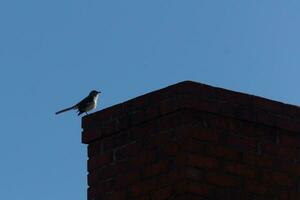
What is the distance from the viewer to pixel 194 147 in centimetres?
617

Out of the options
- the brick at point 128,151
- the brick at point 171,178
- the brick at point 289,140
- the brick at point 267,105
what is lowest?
the brick at point 171,178

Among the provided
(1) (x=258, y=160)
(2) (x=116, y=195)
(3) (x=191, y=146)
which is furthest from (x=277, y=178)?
(2) (x=116, y=195)

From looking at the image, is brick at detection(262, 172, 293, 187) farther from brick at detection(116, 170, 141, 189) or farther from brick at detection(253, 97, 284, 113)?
Answer: brick at detection(116, 170, 141, 189)

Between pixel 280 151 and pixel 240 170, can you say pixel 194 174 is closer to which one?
pixel 240 170

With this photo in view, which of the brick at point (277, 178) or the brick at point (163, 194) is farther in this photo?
the brick at point (277, 178)

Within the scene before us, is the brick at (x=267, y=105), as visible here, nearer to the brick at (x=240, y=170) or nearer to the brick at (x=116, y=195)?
the brick at (x=240, y=170)

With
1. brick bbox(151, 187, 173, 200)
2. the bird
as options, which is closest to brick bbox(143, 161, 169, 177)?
brick bbox(151, 187, 173, 200)

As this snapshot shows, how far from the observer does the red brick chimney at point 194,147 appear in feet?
20.1

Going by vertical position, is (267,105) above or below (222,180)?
above

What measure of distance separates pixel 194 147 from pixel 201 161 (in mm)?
91

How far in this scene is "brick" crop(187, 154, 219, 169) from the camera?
20.0ft

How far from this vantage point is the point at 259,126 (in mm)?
6547

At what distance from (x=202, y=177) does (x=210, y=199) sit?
5.1 inches

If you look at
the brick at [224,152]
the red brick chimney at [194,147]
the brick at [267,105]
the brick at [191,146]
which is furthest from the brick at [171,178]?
the brick at [267,105]
